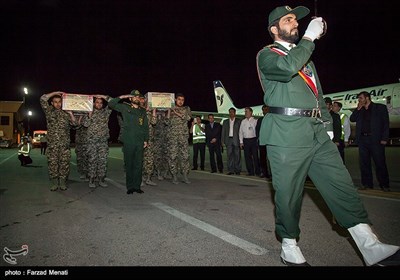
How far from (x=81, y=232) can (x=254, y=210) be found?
2.45 metres

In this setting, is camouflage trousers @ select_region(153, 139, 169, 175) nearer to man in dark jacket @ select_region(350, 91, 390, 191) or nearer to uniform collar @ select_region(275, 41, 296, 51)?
man in dark jacket @ select_region(350, 91, 390, 191)

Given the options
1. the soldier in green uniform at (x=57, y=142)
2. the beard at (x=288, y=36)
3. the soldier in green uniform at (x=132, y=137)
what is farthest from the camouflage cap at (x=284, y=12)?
the soldier in green uniform at (x=57, y=142)

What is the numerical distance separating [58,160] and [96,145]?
0.89 metres

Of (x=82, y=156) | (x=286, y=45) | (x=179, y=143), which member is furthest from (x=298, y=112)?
(x=82, y=156)

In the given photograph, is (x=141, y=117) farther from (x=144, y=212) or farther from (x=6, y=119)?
(x=6, y=119)

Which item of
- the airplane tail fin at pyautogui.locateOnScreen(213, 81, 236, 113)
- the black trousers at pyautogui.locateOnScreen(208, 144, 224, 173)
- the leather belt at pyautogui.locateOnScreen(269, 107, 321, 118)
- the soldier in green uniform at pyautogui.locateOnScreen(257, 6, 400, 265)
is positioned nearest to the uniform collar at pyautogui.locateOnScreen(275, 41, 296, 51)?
the soldier in green uniform at pyautogui.locateOnScreen(257, 6, 400, 265)

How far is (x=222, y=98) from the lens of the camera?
35312 mm

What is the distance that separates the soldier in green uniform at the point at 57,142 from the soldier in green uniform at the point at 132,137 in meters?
1.24

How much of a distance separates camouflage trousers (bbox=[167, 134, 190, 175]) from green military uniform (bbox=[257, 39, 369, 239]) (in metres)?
5.17

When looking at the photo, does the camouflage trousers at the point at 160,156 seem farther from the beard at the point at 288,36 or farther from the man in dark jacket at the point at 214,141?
the beard at the point at 288,36

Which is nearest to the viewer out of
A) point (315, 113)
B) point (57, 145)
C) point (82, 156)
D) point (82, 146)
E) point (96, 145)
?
point (315, 113)

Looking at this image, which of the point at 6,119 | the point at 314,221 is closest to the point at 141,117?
the point at 314,221

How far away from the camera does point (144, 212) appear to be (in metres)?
4.52

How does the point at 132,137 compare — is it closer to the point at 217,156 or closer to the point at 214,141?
the point at 214,141
